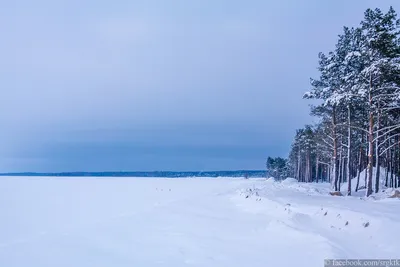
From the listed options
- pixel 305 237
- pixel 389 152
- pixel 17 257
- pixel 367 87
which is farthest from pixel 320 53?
pixel 17 257

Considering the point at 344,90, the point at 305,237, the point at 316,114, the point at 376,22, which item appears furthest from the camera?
the point at 316,114

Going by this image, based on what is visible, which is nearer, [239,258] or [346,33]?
[239,258]

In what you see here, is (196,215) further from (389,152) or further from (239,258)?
(389,152)

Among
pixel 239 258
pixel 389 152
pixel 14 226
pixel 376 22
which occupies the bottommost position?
pixel 14 226

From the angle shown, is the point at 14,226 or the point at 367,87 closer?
the point at 14,226

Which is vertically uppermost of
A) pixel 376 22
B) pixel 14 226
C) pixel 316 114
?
pixel 376 22

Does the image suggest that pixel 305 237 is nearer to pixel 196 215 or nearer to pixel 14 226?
pixel 196 215

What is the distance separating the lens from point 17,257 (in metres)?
8.22

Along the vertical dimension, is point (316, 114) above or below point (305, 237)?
above

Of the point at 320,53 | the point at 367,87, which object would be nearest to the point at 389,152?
the point at 320,53

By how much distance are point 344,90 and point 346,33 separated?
15.4ft

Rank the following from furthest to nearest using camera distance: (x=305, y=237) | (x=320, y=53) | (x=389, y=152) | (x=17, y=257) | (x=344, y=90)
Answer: (x=389, y=152) < (x=320, y=53) < (x=344, y=90) < (x=305, y=237) < (x=17, y=257)

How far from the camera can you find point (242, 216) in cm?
1391

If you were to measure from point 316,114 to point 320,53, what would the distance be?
6460 mm
